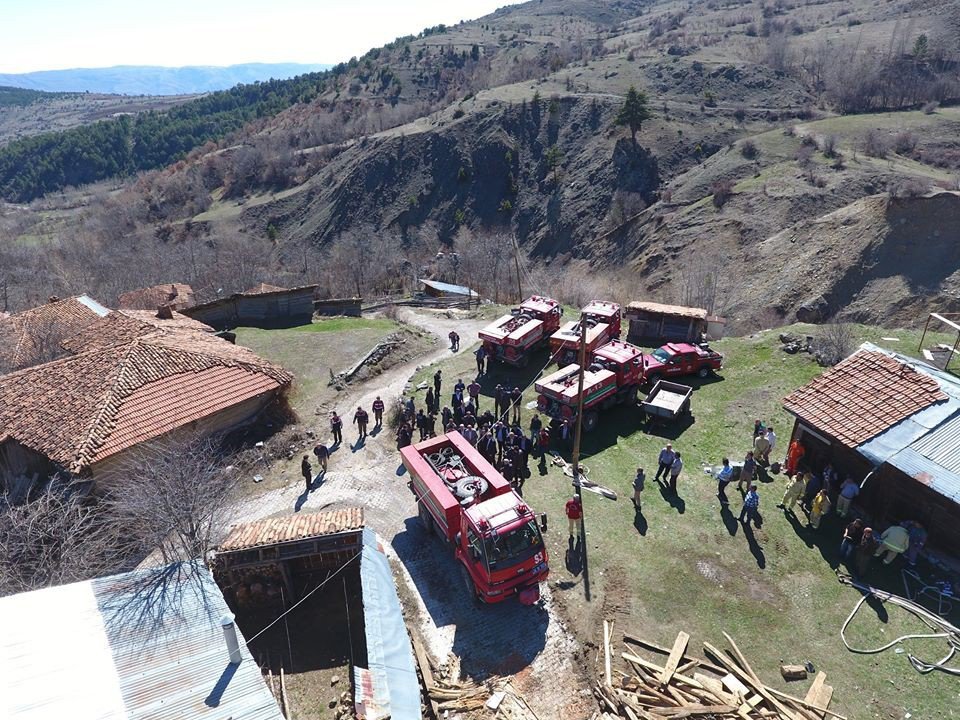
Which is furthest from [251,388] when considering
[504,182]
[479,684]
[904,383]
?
[504,182]

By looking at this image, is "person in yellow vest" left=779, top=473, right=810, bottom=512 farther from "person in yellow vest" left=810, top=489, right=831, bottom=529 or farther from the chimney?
the chimney

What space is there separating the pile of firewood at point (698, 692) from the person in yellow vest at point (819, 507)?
448 cm

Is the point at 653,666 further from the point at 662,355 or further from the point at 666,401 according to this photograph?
the point at 662,355

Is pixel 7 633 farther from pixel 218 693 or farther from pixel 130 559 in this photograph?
pixel 130 559

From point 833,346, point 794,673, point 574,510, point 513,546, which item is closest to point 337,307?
point 574,510

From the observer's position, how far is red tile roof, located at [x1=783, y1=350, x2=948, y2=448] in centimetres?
1471

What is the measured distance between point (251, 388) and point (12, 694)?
45.2 ft

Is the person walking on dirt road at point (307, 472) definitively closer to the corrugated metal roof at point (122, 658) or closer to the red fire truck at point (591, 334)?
the corrugated metal roof at point (122, 658)

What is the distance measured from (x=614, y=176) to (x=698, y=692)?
62.5 meters

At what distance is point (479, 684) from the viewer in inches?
444

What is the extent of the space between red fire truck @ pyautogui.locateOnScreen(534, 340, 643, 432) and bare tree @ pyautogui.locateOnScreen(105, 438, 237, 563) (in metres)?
11.1

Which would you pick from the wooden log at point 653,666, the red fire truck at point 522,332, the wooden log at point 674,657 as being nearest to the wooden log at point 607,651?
the wooden log at point 653,666

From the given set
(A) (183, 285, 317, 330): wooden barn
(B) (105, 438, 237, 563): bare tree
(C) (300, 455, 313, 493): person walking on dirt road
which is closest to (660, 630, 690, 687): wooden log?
(B) (105, 438, 237, 563): bare tree

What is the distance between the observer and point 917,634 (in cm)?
1155
